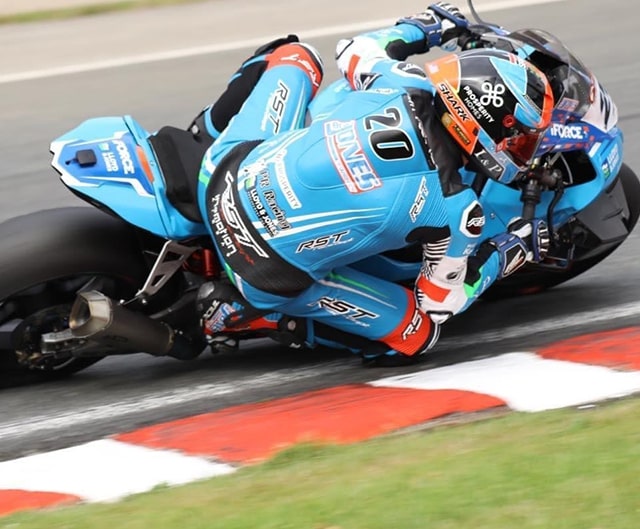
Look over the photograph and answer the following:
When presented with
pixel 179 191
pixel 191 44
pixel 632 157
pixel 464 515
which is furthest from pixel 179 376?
pixel 191 44

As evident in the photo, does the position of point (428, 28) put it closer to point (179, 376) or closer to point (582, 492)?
point (179, 376)

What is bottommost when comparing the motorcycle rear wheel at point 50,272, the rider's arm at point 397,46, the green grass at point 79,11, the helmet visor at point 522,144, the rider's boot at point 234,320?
the rider's boot at point 234,320

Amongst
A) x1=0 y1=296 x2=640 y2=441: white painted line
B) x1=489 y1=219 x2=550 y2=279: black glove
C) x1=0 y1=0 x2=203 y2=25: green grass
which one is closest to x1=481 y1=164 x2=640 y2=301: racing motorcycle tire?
x1=0 y1=296 x2=640 y2=441: white painted line

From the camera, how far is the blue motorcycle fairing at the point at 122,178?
15.9 feet

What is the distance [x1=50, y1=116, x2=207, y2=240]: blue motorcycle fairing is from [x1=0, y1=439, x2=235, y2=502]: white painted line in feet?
2.93

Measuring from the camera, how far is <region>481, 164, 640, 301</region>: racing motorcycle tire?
559cm

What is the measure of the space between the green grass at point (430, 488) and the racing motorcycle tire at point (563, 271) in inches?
Answer: 60.0

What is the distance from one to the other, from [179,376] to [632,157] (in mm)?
3386

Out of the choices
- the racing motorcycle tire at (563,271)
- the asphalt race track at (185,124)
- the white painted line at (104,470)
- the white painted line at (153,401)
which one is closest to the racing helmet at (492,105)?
the racing motorcycle tire at (563,271)

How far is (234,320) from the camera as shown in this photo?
507cm

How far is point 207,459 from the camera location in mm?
4215

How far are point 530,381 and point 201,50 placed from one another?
5.70 metres

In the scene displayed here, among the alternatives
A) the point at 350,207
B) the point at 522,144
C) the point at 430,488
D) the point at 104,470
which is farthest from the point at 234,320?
the point at 430,488

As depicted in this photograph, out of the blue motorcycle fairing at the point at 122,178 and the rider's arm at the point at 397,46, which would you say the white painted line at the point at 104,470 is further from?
the rider's arm at the point at 397,46
